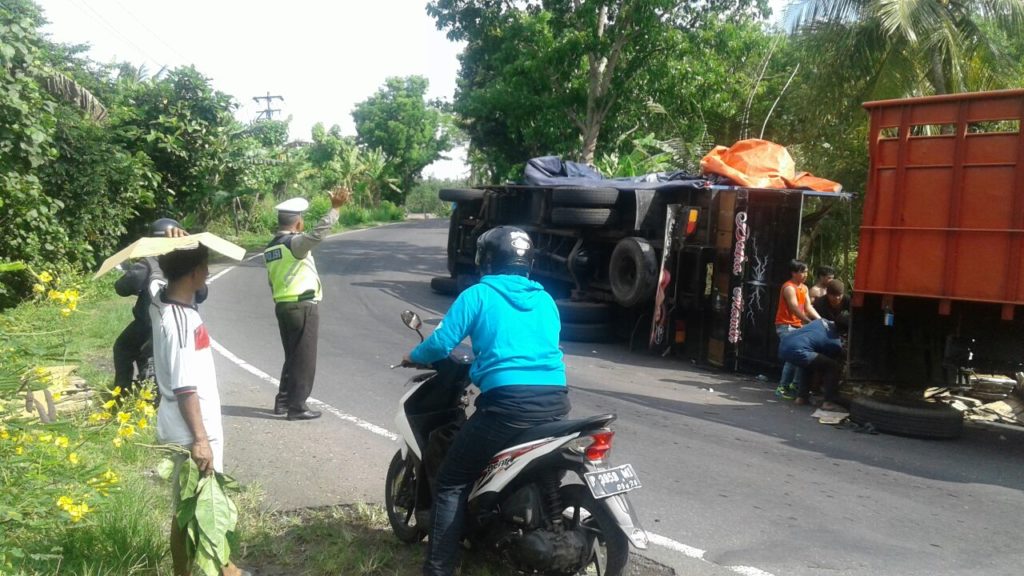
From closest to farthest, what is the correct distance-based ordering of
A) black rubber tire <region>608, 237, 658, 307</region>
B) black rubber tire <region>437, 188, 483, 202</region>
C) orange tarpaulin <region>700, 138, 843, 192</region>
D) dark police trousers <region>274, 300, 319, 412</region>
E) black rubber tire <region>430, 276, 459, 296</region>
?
dark police trousers <region>274, 300, 319, 412</region>
orange tarpaulin <region>700, 138, 843, 192</region>
black rubber tire <region>608, 237, 658, 307</region>
black rubber tire <region>437, 188, 483, 202</region>
black rubber tire <region>430, 276, 459, 296</region>

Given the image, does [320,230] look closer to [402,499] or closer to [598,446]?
[402,499]

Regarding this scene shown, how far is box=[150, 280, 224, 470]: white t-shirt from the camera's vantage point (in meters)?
3.97

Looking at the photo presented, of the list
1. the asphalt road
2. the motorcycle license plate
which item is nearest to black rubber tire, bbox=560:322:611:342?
the asphalt road

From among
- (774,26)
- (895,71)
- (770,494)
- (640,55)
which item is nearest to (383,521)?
(770,494)

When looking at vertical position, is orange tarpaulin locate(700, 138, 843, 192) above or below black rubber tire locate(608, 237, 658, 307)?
above

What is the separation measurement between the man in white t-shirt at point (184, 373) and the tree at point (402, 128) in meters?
55.8

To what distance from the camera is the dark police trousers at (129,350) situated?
284 inches

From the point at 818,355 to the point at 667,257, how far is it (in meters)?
2.96

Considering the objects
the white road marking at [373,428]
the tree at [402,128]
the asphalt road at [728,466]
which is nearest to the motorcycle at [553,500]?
the white road marking at [373,428]

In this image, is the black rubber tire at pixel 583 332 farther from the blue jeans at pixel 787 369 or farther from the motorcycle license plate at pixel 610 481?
the motorcycle license plate at pixel 610 481

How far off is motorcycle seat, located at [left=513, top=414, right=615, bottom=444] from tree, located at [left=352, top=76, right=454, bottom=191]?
56.1 metres

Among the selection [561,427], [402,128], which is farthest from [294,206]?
[402,128]

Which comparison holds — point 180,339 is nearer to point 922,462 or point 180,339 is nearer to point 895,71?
point 922,462

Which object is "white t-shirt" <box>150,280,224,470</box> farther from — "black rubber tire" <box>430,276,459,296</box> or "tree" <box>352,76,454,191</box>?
"tree" <box>352,76,454,191</box>
